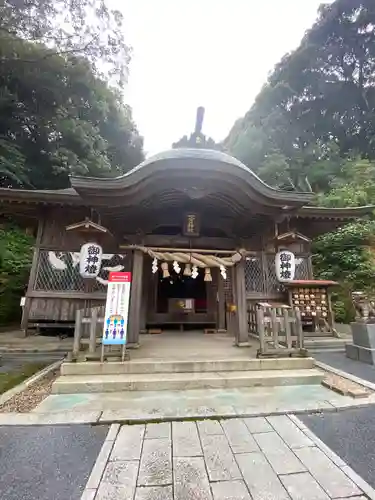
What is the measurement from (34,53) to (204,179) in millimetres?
14790

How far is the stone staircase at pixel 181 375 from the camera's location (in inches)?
155

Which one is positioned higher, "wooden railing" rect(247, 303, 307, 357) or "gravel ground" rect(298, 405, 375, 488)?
"wooden railing" rect(247, 303, 307, 357)

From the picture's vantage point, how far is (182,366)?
4.43 metres

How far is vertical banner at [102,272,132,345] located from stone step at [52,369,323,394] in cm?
61

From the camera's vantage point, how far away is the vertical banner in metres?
4.38

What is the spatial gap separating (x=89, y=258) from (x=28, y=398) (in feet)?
10.9

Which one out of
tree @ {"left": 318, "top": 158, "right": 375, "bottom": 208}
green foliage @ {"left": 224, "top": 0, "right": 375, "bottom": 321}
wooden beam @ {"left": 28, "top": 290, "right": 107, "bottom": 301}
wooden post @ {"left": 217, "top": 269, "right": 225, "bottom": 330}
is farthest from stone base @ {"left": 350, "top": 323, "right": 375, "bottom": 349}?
green foliage @ {"left": 224, "top": 0, "right": 375, "bottom": 321}

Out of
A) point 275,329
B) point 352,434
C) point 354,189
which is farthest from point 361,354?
point 354,189

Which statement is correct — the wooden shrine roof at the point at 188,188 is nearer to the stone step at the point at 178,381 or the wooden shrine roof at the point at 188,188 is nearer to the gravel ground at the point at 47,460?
the stone step at the point at 178,381

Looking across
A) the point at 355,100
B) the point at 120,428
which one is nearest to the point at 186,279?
the point at 120,428

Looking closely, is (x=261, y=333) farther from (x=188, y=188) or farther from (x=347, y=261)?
(x=347, y=261)

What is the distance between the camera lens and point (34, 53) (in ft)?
43.5

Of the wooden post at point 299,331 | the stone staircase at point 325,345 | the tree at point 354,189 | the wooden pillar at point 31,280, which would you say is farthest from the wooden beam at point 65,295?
the tree at point 354,189

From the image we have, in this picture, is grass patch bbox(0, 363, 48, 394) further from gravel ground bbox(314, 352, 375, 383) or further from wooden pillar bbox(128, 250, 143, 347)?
gravel ground bbox(314, 352, 375, 383)
